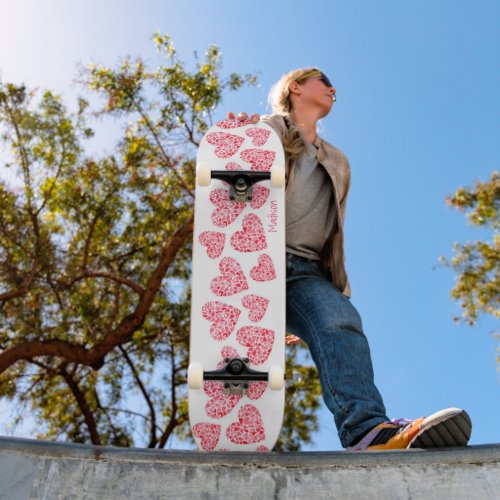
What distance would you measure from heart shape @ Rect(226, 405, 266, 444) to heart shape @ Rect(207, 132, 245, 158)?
43.4 inches

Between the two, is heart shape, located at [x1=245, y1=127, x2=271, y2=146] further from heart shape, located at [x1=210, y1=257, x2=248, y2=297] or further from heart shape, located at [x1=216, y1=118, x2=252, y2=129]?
heart shape, located at [x1=210, y1=257, x2=248, y2=297]

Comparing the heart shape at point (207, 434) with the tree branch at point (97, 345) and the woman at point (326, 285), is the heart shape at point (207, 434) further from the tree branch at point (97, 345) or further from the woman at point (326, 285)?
the tree branch at point (97, 345)

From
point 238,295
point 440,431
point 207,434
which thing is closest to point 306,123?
point 238,295

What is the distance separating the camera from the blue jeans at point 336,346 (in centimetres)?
232

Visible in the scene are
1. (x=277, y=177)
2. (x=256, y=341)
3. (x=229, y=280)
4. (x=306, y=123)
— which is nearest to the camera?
(x=256, y=341)

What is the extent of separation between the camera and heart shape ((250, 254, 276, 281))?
2506mm

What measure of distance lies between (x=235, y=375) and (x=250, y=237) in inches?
22.9

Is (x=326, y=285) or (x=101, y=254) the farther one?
(x=101, y=254)

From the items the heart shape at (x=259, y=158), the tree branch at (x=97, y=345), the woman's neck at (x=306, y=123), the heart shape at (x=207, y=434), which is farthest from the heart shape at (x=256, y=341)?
the tree branch at (x=97, y=345)

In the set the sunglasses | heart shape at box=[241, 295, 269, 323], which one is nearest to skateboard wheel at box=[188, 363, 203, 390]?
heart shape at box=[241, 295, 269, 323]

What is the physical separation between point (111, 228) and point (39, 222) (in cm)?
85

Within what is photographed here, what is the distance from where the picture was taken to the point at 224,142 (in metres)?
2.85

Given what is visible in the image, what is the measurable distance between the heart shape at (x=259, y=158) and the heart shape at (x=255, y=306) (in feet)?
1.86

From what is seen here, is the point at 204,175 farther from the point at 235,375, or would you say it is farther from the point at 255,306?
the point at 235,375
